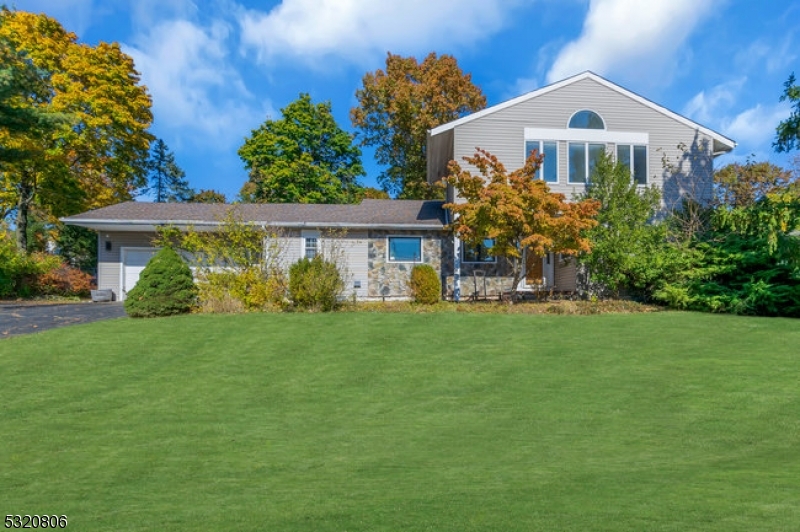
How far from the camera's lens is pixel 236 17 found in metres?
19.5

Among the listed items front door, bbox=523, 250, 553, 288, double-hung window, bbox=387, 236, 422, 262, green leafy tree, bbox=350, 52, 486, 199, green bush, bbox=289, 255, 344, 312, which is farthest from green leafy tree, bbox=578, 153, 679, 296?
green leafy tree, bbox=350, 52, 486, 199

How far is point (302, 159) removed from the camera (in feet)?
125

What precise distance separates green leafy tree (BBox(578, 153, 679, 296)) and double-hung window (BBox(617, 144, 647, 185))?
1803 mm

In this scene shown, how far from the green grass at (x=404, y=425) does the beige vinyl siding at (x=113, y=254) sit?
1023 cm

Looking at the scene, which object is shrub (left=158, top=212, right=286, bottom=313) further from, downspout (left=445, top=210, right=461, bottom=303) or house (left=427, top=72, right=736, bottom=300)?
house (left=427, top=72, right=736, bottom=300)

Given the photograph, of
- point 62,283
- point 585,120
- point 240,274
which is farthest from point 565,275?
point 62,283

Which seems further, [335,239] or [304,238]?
[304,238]

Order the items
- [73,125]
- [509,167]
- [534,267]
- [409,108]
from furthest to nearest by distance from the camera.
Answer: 1. [409,108]
2. [73,125]
3. [534,267]
4. [509,167]

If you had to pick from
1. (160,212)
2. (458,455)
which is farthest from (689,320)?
(160,212)

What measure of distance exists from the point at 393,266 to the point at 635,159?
33.6 ft

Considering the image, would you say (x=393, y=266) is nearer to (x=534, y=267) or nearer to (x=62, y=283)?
(x=534, y=267)

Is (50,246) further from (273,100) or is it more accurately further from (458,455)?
(458,455)

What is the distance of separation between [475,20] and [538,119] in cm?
441

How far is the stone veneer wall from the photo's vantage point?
2234cm
